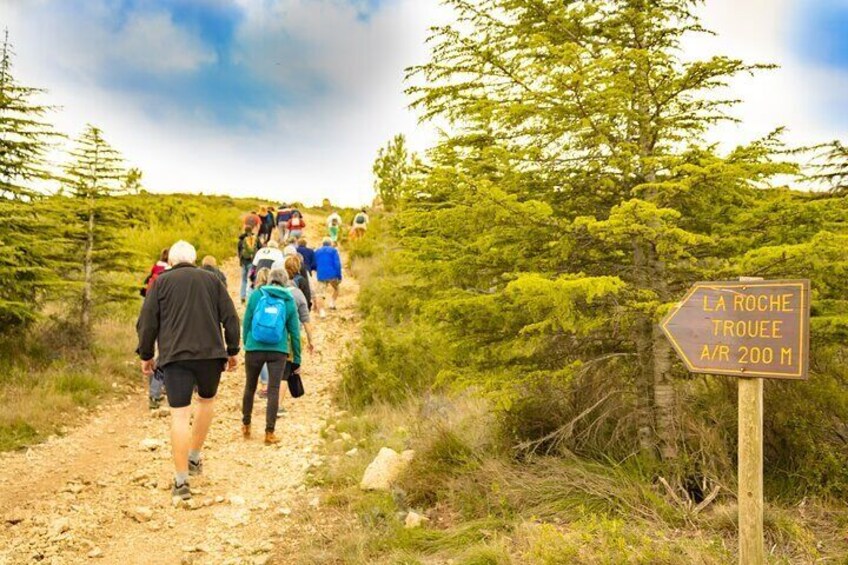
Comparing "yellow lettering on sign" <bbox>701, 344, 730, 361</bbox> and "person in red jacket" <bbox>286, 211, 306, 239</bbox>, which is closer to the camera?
"yellow lettering on sign" <bbox>701, 344, 730, 361</bbox>

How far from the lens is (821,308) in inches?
185

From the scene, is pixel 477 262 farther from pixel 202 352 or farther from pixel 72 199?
pixel 72 199

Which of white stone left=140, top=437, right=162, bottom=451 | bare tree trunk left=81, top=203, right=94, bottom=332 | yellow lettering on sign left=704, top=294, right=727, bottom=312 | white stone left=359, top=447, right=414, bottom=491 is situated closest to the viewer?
yellow lettering on sign left=704, top=294, right=727, bottom=312

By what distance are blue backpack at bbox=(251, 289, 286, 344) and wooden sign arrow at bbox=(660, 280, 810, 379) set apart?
484 cm

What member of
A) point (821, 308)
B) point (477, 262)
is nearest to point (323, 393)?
point (477, 262)

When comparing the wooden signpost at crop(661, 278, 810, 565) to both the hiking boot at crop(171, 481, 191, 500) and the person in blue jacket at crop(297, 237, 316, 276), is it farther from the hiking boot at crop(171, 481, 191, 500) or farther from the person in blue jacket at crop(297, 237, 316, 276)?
the person in blue jacket at crop(297, 237, 316, 276)

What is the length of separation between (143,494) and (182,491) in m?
0.45

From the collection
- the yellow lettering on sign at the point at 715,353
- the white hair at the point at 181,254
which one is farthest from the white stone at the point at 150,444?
the yellow lettering on sign at the point at 715,353

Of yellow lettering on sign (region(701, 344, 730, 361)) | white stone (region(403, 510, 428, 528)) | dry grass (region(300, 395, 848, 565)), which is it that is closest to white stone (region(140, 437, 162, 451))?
dry grass (region(300, 395, 848, 565))

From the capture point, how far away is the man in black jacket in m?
5.55

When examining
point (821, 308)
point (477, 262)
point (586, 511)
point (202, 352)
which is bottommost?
point (586, 511)

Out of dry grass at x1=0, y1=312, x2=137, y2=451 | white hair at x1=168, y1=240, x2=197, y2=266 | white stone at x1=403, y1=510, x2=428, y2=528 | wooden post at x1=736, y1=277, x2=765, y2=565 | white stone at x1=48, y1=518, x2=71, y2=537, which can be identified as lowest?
white stone at x1=48, y1=518, x2=71, y2=537

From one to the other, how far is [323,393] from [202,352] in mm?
4519

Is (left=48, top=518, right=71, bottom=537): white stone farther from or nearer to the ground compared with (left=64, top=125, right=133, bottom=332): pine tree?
nearer to the ground
